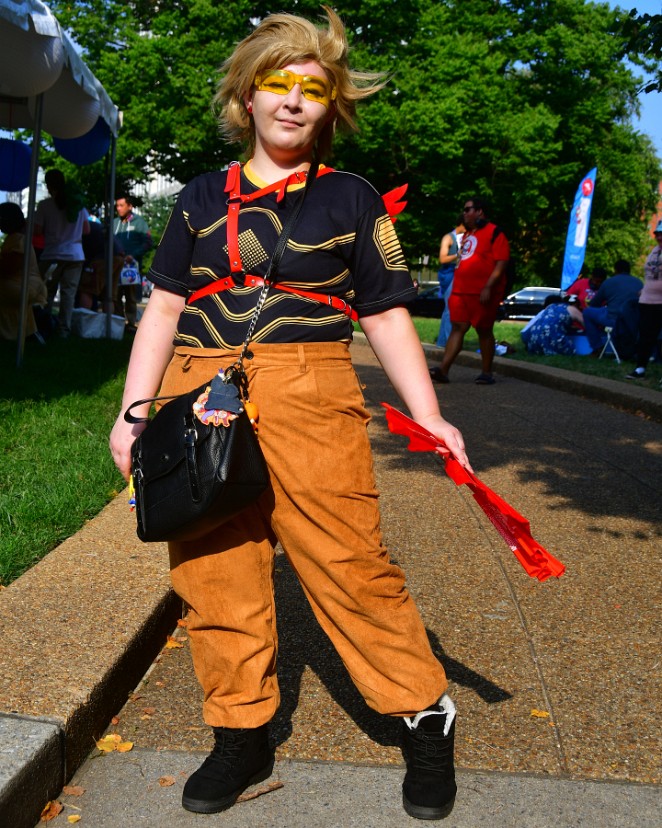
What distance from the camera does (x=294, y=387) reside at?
7.83ft

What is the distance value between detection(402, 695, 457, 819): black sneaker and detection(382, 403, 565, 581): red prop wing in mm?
453

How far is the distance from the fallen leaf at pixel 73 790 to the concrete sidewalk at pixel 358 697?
0.01 meters

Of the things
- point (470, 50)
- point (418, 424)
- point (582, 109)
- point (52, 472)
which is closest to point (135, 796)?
point (418, 424)

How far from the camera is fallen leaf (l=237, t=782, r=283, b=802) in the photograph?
2.59 meters

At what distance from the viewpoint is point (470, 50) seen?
106 feet

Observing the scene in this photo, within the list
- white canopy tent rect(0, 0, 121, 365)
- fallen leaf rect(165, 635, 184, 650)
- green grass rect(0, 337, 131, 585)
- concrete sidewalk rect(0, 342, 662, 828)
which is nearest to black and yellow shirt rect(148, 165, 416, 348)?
concrete sidewalk rect(0, 342, 662, 828)

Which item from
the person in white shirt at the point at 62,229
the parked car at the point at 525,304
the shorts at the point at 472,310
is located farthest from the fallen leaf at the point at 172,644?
the parked car at the point at 525,304

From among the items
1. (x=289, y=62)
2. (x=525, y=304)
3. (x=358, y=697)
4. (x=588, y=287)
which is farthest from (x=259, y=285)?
(x=525, y=304)

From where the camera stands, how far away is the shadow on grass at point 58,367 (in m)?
7.64

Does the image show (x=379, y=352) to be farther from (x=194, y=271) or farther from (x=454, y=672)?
(x=454, y=672)

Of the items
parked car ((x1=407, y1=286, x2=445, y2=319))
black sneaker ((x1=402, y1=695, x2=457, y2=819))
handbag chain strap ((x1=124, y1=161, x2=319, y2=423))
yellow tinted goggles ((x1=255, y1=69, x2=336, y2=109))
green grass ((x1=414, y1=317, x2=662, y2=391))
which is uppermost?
yellow tinted goggles ((x1=255, y1=69, x2=336, y2=109))

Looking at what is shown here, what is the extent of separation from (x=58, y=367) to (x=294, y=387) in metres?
7.07

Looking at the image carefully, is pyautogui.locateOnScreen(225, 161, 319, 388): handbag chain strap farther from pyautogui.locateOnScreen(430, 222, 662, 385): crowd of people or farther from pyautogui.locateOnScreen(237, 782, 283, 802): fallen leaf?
pyautogui.locateOnScreen(430, 222, 662, 385): crowd of people

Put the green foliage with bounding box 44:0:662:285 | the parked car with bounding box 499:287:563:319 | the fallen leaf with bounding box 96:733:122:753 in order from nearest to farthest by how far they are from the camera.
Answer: the fallen leaf with bounding box 96:733:122:753 → the green foliage with bounding box 44:0:662:285 → the parked car with bounding box 499:287:563:319
